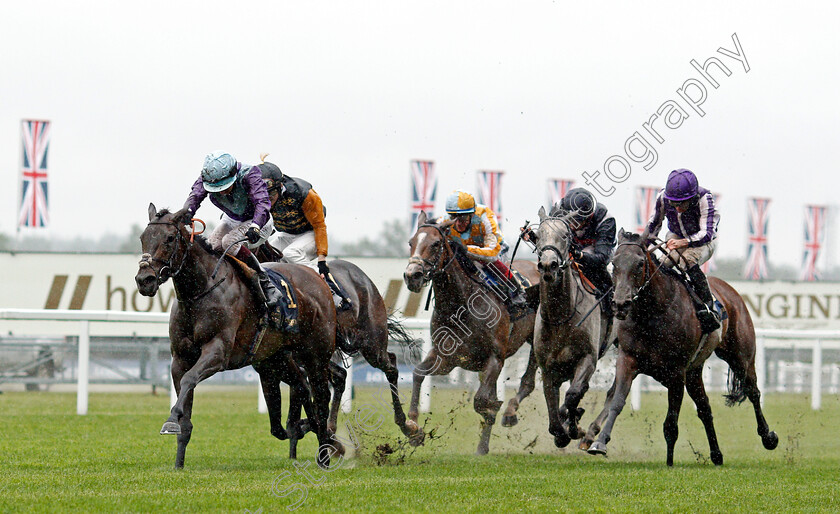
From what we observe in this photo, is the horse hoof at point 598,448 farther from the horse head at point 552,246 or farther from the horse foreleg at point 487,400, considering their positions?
the horse foreleg at point 487,400

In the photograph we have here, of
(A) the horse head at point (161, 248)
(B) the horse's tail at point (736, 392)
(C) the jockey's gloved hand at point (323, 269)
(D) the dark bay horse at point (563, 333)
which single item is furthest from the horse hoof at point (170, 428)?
(B) the horse's tail at point (736, 392)

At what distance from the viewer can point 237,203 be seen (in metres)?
7.99

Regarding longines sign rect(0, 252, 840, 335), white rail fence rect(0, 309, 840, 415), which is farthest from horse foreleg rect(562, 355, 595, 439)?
longines sign rect(0, 252, 840, 335)

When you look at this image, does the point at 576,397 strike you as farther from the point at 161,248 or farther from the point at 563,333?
the point at 161,248

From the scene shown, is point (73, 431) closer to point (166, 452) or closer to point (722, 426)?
point (166, 452)

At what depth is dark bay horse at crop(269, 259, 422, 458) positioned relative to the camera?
30.0ft

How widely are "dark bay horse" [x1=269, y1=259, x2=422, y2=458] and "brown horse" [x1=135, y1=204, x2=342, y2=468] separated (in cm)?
72

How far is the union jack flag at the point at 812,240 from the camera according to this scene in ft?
118

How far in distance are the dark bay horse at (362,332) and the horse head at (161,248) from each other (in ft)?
6.69

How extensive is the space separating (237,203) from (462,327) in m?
2.46

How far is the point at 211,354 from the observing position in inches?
286

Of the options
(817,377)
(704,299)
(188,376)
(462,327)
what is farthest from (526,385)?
(817,377)

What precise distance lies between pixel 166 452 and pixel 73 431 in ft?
7.17

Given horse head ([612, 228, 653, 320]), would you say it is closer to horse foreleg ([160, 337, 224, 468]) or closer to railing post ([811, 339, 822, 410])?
horse foreleg ([160, 337, 224, 468])
